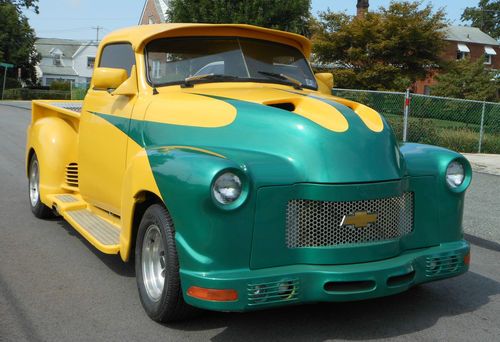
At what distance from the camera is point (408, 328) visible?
3791mm

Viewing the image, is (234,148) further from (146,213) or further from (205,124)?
(146,213)

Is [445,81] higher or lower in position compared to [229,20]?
lower

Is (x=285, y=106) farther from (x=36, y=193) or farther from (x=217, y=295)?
(x=36, y=193)

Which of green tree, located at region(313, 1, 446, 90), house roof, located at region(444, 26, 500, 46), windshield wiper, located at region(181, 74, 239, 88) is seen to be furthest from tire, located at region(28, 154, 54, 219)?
house roof, located at region(444, 26, 500, 46)

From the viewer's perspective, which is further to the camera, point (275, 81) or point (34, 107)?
point (34, 107)

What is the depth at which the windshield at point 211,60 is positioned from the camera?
4863 mm

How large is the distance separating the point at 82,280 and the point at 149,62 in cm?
183

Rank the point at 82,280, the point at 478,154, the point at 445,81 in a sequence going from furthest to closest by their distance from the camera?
1. the point at 445,81
2. the point at 478,154
3. the point at 82,280

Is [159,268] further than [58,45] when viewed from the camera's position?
No

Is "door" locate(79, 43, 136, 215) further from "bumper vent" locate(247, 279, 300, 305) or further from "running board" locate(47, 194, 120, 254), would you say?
"bumper vent" locate(247, 279, 300, 305)

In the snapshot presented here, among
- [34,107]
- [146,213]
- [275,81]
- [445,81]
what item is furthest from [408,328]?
[445,81]

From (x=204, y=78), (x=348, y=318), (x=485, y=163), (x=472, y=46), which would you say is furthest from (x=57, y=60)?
(x=348, y=318)

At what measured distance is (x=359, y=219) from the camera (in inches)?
136

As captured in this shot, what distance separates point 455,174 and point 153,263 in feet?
6.97
